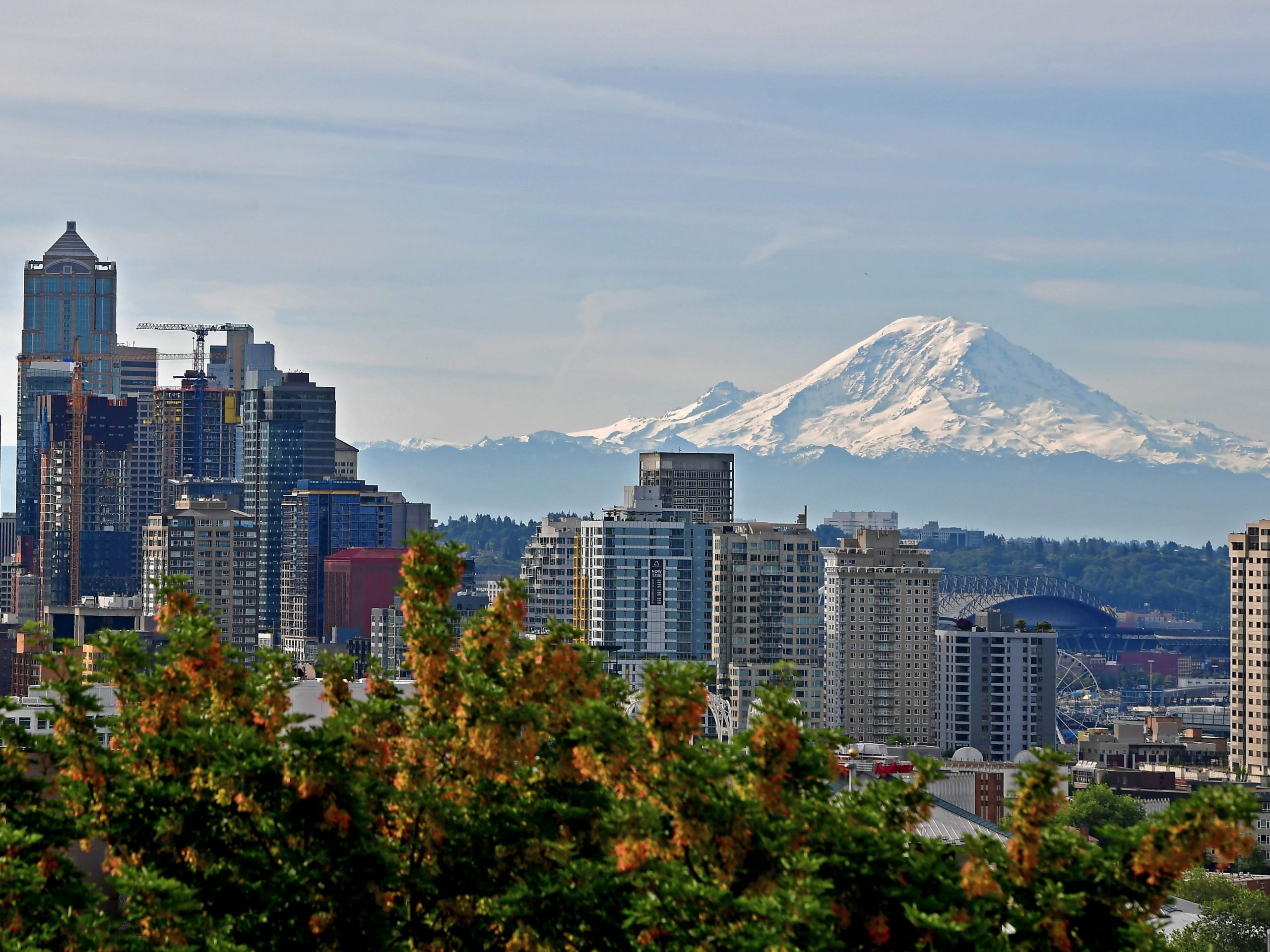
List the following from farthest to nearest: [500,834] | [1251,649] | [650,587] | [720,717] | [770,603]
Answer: [650,587] → [770,603] → [1251,649] → [720,717] → [500,834]

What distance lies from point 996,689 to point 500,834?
535 ft

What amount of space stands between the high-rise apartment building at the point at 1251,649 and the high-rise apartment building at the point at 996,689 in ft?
80.3

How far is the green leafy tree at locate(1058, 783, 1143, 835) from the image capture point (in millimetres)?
122312

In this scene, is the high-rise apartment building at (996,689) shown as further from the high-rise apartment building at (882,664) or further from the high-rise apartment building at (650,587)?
the high-rise apartment building at (650,587)

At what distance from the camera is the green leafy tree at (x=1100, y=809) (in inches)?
4815

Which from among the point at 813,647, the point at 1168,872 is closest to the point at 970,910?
the point at 1168,872

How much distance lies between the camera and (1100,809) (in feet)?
409

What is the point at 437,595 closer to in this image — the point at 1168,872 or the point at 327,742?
the point at 327,742

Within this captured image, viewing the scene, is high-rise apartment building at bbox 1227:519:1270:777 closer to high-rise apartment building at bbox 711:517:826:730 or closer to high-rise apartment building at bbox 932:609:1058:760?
high-rise apartment building at bbox 932:609:1058:760

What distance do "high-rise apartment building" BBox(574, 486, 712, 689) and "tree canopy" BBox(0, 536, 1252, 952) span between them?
15471 centimetres

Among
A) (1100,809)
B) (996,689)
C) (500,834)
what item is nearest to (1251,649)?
(996,689)

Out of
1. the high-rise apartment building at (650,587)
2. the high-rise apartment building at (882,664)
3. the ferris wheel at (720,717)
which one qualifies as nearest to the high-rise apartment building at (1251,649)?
the high-rise apartment building at (882,664)

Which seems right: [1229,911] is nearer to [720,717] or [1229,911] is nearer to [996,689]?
[720,717]

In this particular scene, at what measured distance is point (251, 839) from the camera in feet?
88.9
